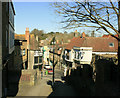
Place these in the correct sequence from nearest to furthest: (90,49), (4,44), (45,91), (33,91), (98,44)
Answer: (4,44) < (33,91) < (45,91) < (90,49) < (98,44)

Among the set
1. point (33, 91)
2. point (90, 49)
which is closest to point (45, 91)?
point (33, 91)

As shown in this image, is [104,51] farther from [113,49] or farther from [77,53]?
[77,53]

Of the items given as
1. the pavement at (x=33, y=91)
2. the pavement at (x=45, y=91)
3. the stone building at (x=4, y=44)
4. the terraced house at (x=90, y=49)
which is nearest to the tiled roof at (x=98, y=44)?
the terraced house at (x=90, y=49)

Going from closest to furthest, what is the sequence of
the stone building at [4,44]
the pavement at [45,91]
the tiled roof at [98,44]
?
the stone building at [4,44]
the pavement at [45,91]
the tiled roof at [98,44]

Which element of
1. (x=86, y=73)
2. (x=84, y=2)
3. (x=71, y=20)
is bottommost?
(x=86, y=73)

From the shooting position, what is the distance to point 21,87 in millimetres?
14562

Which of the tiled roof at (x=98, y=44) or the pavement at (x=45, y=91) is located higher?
the tiled roof at (x=98, y=44)

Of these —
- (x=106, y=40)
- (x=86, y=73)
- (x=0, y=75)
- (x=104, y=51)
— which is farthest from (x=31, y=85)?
(x=106, y=40)

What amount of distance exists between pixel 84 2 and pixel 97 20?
1.24 meters

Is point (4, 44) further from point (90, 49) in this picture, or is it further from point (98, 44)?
point (98, 44)

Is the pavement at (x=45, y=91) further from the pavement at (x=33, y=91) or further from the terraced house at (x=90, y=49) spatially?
the terraced house at (x=90, y=49)

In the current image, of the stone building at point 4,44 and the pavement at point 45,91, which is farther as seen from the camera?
the pavement at point 45,91

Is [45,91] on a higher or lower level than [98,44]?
lower

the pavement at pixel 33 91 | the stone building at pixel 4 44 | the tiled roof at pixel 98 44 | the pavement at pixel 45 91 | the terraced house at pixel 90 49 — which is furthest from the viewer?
the tiled roof at pixel 98 44
